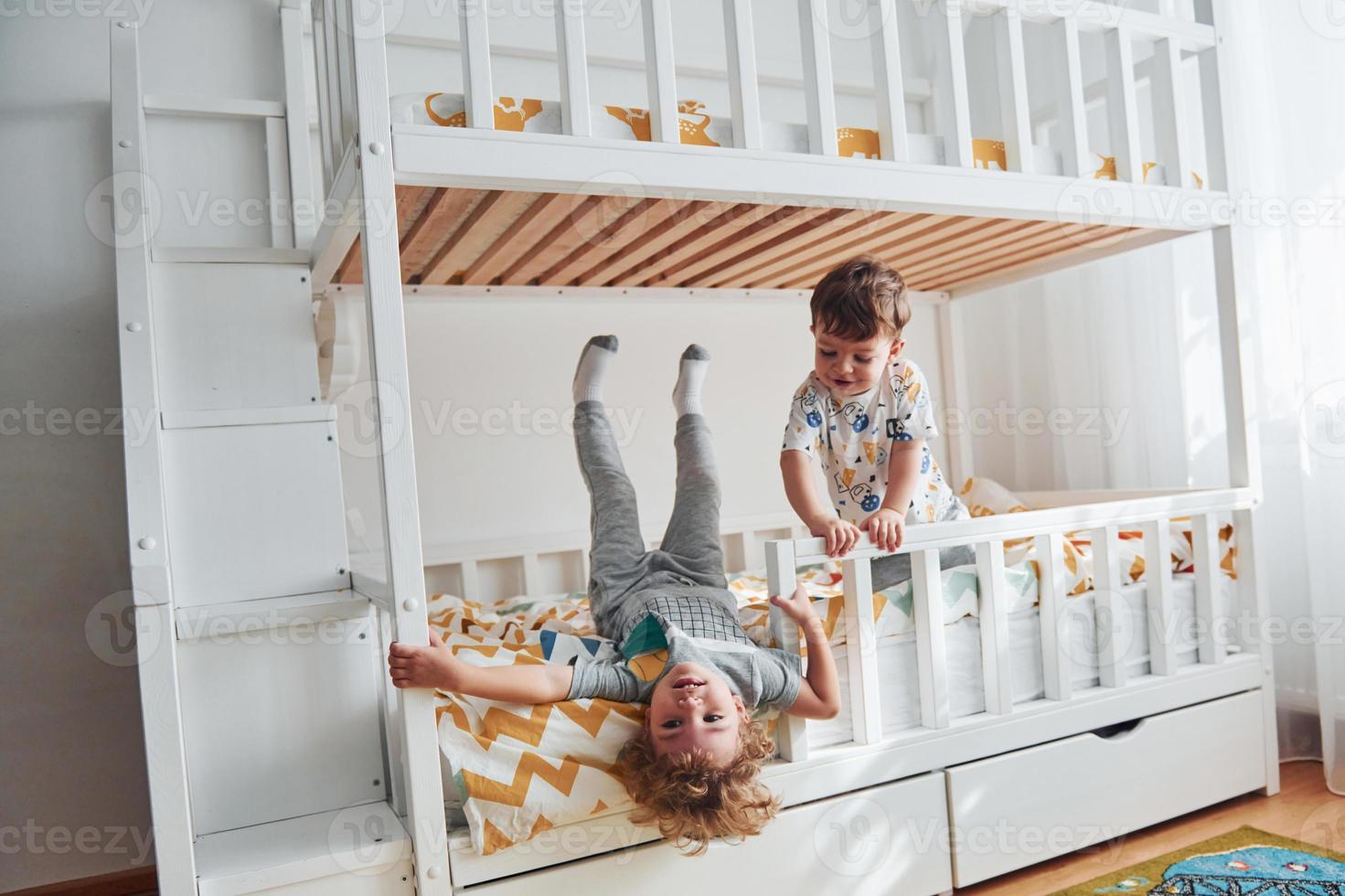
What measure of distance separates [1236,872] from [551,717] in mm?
1114

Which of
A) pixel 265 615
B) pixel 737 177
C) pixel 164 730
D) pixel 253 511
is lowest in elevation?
pixel 164 730

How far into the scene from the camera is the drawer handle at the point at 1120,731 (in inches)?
68.3

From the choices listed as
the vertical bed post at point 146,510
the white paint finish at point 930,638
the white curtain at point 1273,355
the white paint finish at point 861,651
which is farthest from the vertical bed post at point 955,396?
the vertical bed post at point 146,510

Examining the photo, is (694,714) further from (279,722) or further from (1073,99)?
(1073,99)

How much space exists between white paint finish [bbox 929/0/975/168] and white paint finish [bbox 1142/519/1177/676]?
750 mm

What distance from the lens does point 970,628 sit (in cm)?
165

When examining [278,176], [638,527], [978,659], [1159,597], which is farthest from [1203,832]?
[278,176]

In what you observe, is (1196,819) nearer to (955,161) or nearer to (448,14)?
(955,161)

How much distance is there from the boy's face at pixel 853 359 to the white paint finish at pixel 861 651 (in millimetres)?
306

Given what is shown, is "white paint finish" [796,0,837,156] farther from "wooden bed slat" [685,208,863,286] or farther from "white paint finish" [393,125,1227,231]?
"wooden bed slat" [685,208,863,286]

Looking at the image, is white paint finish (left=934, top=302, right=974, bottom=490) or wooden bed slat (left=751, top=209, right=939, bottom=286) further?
white paint finish (left=934, top=302, right=974, bottom=490)

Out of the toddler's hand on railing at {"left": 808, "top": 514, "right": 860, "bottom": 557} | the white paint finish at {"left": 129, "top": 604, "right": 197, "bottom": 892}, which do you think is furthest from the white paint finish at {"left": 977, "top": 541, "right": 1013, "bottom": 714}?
the white paint finish at {"left": 129, "top": 604, "right": 197, "bottom": 892}

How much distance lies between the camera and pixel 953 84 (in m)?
1.61

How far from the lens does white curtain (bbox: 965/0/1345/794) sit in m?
1.92
